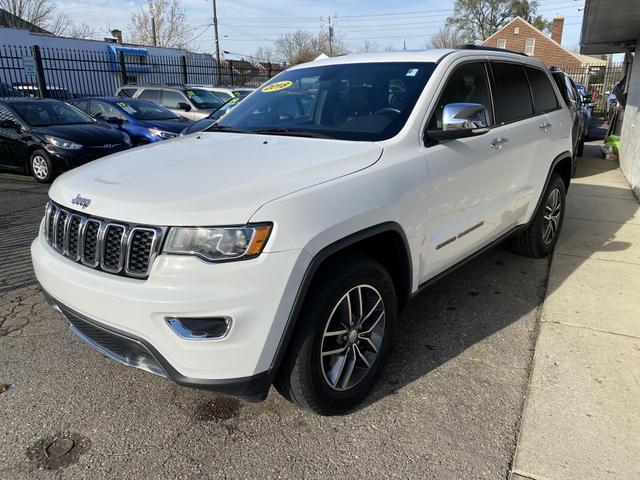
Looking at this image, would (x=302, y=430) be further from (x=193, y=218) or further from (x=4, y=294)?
(x=4, y=294)

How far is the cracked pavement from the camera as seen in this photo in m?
2.43

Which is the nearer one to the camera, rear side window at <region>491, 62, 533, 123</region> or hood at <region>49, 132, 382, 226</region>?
hood at <region>49, 132, 382, 226</region>

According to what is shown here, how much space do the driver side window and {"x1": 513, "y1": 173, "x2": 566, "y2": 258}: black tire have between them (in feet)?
4.48

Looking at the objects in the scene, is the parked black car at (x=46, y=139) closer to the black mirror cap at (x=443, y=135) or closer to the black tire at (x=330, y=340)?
the black mirror cap at (x=443, y=135)

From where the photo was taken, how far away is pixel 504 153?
3838 millimetres

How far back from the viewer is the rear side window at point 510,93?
3.99m

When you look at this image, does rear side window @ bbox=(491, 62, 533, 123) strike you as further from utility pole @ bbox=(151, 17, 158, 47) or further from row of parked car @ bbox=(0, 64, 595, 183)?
utility pole @ bbox=(151, 17, 158, 47)

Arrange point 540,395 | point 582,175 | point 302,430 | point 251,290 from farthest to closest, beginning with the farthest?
point 582,175, point 540,395, point 302,430, point 251,290

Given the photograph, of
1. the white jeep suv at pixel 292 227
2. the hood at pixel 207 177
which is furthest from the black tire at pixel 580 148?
the hood at pixel 207 177

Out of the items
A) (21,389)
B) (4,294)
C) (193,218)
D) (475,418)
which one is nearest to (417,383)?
(475,418)

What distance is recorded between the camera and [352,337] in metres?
2.73

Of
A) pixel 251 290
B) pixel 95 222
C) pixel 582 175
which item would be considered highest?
pixel 95 222

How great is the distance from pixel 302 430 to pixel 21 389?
5.47 ft

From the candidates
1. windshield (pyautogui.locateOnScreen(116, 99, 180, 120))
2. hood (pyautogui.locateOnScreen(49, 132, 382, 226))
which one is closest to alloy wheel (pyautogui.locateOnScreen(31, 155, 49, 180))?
windshield (pyautogui.locateOnScreen(116, 99, 180, 120))
